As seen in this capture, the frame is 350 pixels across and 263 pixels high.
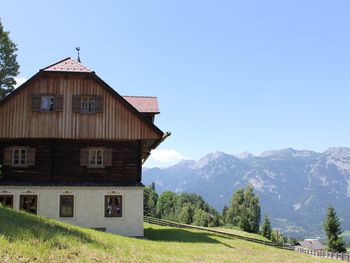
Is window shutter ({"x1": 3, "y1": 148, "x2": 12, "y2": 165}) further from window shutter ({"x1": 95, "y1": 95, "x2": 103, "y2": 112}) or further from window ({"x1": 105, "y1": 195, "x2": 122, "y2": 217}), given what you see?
window ({"x1": 105, "y1": 195, "x2": 122, "y2": 217})

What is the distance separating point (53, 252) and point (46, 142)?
56.2 ft

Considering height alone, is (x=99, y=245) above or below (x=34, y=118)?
below

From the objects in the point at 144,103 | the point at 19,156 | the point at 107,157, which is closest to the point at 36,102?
the point at 19,156

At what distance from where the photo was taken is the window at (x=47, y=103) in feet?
91.2

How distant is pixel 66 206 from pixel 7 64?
733 inches

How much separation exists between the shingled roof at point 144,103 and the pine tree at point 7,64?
46.8 ft

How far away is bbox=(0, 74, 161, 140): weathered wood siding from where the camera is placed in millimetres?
27438

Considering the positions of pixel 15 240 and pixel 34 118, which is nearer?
pixel 15 240

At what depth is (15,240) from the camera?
1204cm

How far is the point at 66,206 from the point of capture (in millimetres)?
27297

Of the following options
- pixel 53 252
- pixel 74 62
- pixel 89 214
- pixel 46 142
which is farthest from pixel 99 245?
pixel 74 62

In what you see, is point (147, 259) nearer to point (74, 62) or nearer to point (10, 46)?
point (74, 62)

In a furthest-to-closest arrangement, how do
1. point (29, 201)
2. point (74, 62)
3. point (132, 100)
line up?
1. point (132, 100)
2. point (74, 62)
3. point (29, 201)

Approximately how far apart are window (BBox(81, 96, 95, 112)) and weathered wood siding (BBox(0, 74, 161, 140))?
323mm
